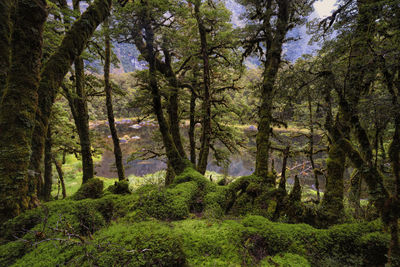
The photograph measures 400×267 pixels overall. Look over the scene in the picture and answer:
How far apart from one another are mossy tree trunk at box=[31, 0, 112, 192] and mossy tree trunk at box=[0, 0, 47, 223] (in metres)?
0.29

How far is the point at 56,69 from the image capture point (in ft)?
10.2

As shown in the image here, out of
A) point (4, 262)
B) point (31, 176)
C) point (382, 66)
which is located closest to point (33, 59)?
point (31, 176)

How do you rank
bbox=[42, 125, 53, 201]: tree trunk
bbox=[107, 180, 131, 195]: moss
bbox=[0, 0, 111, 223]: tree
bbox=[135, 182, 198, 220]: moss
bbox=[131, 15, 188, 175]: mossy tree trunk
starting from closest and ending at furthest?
bbox=[0, 0, 111, 223]: tree < bbox=[135, 182, 198, 220]: moss < bbox=[107, 180, 131, 195]: moss < bbox=[131, 15, 188, 175]: mossy tree trunk < bbox=[42, 125, 53, 201]: tree trunk

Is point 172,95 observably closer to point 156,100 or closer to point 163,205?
point 156,100

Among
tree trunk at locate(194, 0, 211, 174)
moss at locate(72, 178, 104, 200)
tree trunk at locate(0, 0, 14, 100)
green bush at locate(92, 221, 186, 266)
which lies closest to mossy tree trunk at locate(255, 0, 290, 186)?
tree trunk at locate(194, 0, 211, 174)

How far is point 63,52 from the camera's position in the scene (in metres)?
3.19

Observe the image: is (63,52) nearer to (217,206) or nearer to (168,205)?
(168,205)

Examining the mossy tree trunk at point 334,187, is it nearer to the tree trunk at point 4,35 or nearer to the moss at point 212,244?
the moss at point 212,244

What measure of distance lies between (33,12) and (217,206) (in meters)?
5.15

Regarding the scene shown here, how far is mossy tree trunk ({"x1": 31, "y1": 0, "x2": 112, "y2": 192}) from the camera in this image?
116 inches

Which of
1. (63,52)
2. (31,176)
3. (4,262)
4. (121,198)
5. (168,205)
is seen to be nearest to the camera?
(4,262)

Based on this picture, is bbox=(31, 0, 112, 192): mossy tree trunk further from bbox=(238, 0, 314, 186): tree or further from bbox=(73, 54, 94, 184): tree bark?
bbox=(238, 0, 314, 186): tree

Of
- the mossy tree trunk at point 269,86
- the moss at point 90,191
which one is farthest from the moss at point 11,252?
the mossy tree trunk at point 269,86

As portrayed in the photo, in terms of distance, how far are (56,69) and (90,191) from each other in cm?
297
